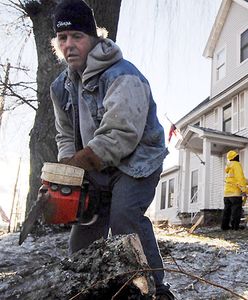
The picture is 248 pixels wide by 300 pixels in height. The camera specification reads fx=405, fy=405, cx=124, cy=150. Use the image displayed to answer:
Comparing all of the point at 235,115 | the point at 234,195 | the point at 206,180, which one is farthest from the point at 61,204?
the point at 235,115

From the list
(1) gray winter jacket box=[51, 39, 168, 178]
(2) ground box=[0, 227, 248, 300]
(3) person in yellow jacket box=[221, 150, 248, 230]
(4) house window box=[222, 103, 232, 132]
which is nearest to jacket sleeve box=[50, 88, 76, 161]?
(1) gray winter jacket box=[51, 39, 168, 178]

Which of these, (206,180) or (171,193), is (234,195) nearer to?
(206,180)

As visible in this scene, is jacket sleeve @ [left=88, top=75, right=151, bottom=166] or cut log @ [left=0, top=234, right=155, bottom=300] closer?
cut log @ [left=0, top=234, right=155, bottom=300]

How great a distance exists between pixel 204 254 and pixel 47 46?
315cm

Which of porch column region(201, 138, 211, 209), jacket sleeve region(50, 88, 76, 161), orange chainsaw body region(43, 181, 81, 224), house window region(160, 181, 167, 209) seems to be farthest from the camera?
house window region(160, 181, 167, 209)

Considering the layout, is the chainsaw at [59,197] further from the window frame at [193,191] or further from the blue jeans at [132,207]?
the window frame at [193,191]

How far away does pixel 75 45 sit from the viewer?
2.21m

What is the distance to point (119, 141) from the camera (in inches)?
78.1

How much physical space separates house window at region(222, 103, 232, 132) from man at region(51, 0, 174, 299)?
13604 mm

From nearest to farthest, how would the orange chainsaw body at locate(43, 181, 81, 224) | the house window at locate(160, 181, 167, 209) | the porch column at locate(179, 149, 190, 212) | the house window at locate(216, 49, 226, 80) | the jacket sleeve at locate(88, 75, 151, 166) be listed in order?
the orange chainsaw body at locate(43, 181, 81, 224)
the jacket sleeve at locate(88, 75, 151, 166)
the porch column at locate(179, 149, 190, 212)
the house window at locate(216, 49, 226, 80)
the house window at locate(160, 181, 167, 209)

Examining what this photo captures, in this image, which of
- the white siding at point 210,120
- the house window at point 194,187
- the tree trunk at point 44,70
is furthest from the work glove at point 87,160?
the white siding at point 210,120

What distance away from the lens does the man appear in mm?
1995

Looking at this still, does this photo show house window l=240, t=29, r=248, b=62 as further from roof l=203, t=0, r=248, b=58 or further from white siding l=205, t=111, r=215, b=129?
white siding l=205, t=111, r=215, b=129

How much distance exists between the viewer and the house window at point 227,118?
603 inches
